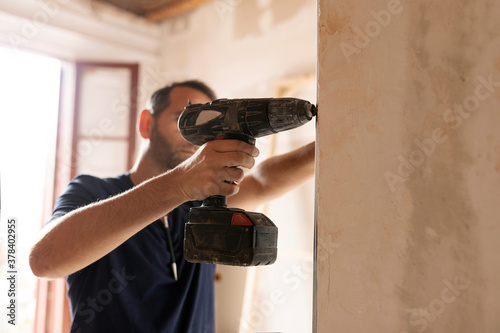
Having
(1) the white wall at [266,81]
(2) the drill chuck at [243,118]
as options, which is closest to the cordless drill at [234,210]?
(2) the drill chuck at [243,118]

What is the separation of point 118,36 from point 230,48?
3.09ft

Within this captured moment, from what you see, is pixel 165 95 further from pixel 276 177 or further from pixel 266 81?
pixel 266 81

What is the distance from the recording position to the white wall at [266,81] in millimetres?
2184

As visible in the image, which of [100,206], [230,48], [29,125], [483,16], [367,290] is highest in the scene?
[230,48]

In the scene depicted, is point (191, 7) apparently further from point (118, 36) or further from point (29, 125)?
point (29, 125)

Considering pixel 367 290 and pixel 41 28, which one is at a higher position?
pixel 41 28

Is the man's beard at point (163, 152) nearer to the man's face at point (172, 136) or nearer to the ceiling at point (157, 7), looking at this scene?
the man's face at point (172, 136)

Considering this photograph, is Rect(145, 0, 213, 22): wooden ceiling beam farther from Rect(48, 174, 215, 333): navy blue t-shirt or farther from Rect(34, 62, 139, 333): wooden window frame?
Rect(48, 174, 215, 333): navy blue t-shirt

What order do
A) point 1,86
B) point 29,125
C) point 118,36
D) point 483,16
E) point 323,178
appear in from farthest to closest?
1. point 118,36
2. point 29,125
3. point 1,86
4. point 323,178
5. point 483,16

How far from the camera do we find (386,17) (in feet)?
1.98

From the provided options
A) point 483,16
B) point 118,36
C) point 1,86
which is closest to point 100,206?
point 483,16

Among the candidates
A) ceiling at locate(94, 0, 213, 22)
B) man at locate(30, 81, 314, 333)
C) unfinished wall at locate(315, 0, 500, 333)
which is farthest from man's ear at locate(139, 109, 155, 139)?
ceiling at locate(94, 0, 213, 22)

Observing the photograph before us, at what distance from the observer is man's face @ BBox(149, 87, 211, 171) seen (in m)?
1.35

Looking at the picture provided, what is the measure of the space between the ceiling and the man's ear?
6.14 feet
